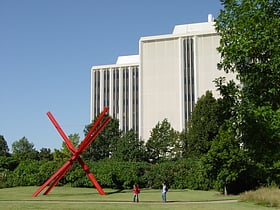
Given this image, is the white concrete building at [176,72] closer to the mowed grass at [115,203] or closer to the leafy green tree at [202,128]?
the leafy green tree at [202,128]

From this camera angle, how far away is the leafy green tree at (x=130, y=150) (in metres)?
57.5

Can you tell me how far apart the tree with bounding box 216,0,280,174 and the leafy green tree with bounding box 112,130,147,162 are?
1312 inches

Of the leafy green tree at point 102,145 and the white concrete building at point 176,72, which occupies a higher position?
the white concrete building at point 176,72

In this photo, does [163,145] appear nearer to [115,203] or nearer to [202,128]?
[202,128]

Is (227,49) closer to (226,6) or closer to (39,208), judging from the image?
(226,6)

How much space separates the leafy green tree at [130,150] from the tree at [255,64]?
3333 cm

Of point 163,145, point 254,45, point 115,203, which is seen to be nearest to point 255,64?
point 254,45

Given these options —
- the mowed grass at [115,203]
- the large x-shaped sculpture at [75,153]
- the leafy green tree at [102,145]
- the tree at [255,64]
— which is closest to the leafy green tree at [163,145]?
the leafy green tree at [102,145]

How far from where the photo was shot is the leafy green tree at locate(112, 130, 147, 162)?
57469mm

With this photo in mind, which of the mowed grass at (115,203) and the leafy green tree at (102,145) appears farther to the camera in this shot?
the leafy green tree at (102,145)

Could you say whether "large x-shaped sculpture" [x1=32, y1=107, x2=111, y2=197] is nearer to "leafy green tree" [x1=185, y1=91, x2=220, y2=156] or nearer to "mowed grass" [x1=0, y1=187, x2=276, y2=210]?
"mowed grass" [x1=0, y1=187, x2=276, y2=210]

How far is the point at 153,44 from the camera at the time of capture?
84438 millimetres

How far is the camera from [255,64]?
22.5 meters

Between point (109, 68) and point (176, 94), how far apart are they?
23436 millimetres
